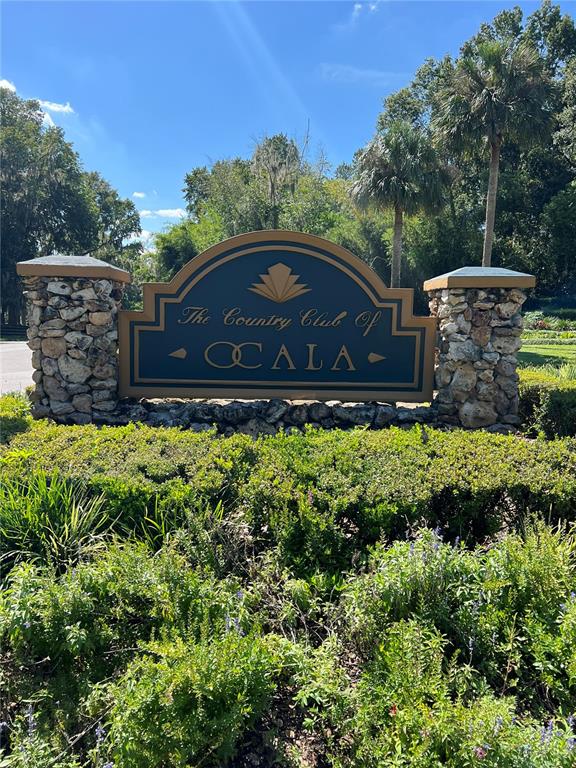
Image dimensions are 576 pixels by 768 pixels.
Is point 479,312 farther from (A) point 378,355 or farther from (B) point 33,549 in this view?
(B) point 33,549

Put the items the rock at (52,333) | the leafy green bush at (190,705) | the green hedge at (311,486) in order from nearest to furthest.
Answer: the leafy green bush at (190,705)
the green hedge at (311,486)
the rock at (52,333)

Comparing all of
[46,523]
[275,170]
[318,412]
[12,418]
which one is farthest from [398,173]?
[46,523]

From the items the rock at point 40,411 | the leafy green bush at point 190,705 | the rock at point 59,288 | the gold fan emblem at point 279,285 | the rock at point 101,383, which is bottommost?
the leafy green bush at point 190,705

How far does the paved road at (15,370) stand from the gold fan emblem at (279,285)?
5715mm

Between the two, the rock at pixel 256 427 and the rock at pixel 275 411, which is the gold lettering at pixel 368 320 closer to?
the rock at pixel 275 411

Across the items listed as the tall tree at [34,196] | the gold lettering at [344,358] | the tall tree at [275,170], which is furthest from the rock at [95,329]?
the tall tree at [34,196]

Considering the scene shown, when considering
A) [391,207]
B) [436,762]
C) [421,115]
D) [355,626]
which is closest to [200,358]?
[355,626]

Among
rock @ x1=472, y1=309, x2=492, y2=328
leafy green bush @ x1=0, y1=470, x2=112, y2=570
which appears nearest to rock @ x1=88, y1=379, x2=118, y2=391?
leafy green bush @ x1=0, y1=470, x2=112, y2=570

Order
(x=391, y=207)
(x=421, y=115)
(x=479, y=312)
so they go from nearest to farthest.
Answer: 1. (x=479, y=312)
2. (x=391, y=207)
3. (x=421, y=115)

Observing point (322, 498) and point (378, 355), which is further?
point (378, 355)

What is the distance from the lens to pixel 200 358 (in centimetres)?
588

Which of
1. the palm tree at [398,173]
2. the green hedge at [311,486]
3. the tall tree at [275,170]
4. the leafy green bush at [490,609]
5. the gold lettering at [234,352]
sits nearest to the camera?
the leafy green bush at [490,609]

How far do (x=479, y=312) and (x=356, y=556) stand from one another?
3831 millimetres

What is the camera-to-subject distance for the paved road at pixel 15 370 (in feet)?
32.6
